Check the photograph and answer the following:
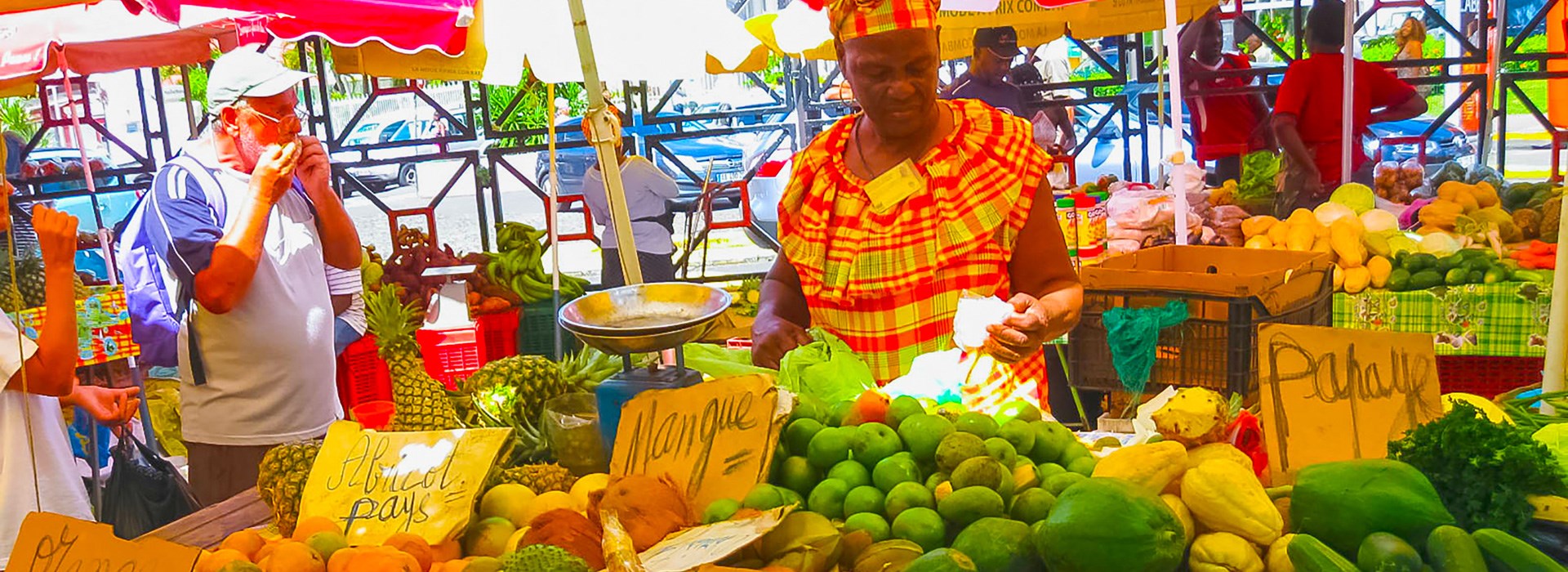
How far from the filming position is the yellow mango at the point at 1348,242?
446 centimetres

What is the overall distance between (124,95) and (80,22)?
44.1 feet

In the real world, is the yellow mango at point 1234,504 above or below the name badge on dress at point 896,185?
below

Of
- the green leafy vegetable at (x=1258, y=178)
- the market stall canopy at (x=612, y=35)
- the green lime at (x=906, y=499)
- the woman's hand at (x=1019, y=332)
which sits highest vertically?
the market stall canopy at (x=612, y=35)

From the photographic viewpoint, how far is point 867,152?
248 cm

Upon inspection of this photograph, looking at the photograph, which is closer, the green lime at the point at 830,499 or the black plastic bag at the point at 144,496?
the green lime at the point at 830,499

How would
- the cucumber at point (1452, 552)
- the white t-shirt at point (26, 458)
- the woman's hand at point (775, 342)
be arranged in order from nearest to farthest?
1. the cucumber at point (1452, 552)
2. the woman's hand at point (775, 342)
3. the white t-shirt at point (26, 458)

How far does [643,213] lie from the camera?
263 inches

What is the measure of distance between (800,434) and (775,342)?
661 mm

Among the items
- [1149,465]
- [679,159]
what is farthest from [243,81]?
[679,159]

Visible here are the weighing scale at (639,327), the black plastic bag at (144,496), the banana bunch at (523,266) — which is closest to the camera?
the weighing scale at (639,327)

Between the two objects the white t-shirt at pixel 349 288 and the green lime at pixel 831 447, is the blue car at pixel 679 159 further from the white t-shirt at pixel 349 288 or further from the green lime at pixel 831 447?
the green lime at pixel 831 447

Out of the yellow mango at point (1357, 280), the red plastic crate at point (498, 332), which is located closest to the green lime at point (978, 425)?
the yellow mango at point (1357, 280)

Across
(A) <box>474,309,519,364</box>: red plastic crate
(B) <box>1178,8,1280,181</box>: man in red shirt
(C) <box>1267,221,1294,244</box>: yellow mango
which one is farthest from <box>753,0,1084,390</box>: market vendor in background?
(B) <box>1178,8,1280,181</box>: man in red shirt

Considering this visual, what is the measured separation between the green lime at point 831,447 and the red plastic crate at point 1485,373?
3464mm
